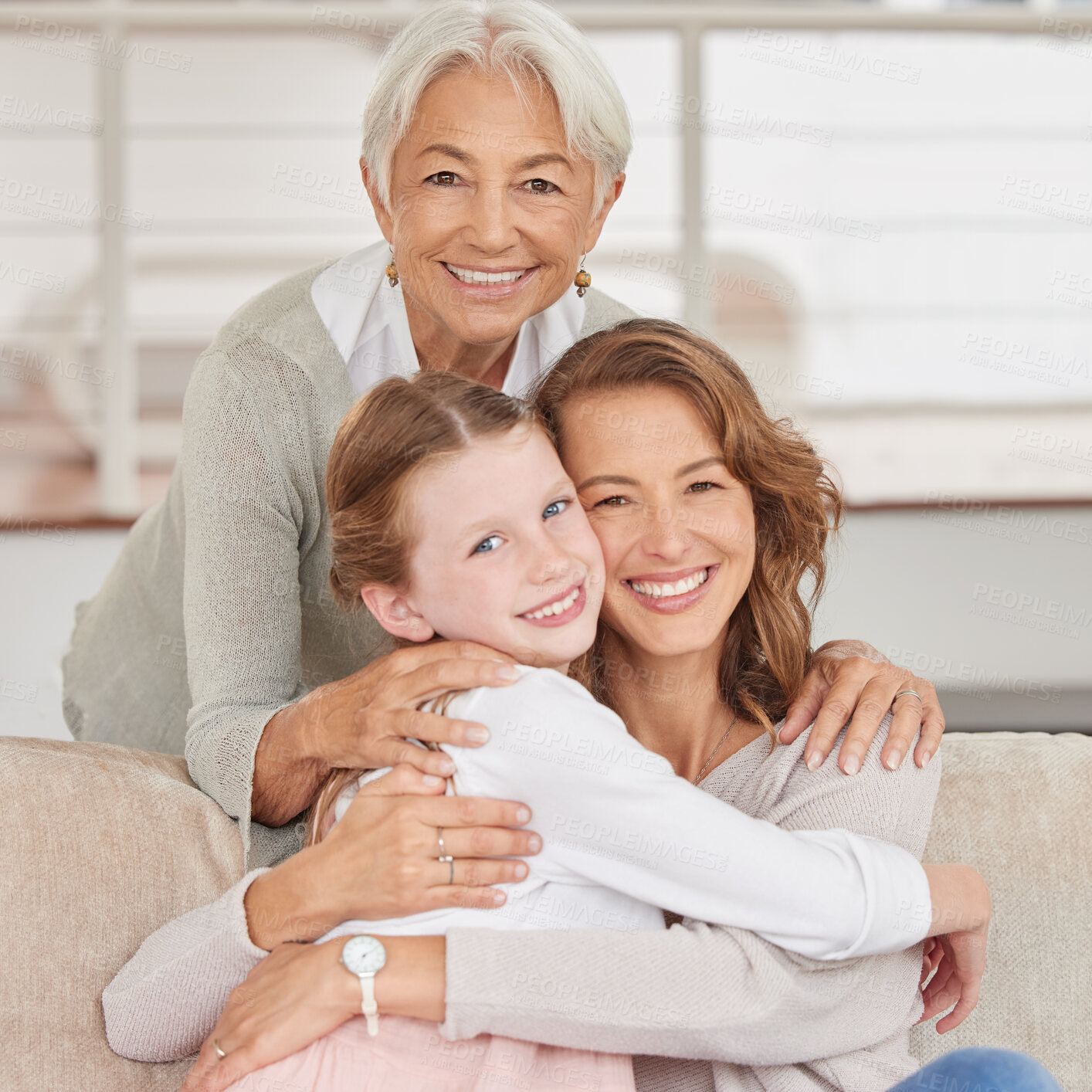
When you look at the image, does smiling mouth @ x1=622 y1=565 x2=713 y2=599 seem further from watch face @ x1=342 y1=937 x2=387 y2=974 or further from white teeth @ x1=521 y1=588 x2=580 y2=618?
watch face @ x1=342 y1=937 x2=387 y2=974

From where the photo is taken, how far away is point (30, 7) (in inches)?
135

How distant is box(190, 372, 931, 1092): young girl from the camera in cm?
116

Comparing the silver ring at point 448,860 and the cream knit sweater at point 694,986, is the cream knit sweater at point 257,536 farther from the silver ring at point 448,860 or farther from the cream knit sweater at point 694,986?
the silver ring at point 448,860

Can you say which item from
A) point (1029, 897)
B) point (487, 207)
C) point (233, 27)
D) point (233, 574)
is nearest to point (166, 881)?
point (233, 574)

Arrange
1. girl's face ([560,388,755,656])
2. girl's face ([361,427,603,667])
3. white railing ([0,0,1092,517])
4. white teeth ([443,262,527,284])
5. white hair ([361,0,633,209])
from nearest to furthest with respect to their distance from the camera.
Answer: girl's face ([361,427,603,667]), girl's face ([560,388,755,656]), white hair ([361,0,633,209]), white teeth ([443,262,527,284]), white railing ([0,0,1092,517])

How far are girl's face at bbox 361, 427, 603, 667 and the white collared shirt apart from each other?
452 millimetres

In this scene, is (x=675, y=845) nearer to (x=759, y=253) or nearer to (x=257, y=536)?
(x=257, y=536)

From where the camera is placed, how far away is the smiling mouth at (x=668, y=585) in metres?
1.44

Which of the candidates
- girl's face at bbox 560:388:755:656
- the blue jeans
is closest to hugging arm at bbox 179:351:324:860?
girl's face at bbox 560:388:755:656

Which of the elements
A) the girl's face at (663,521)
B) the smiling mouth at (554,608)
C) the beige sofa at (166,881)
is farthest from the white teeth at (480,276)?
the beige sofa at (166,881)

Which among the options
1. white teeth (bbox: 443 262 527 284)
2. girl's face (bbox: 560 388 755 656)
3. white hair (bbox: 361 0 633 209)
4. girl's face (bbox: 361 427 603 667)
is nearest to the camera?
girl's face (bbox: 361 427 603 667)

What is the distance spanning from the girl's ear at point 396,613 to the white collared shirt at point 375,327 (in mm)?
452

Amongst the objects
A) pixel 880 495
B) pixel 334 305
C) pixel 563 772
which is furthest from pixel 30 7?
pixel 563 772

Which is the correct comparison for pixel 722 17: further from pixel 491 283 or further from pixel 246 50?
pixel 246 50
